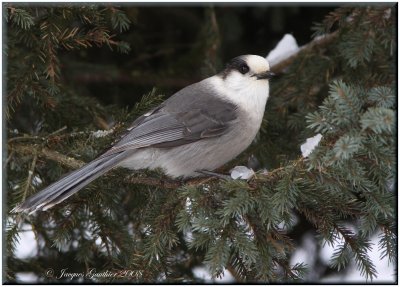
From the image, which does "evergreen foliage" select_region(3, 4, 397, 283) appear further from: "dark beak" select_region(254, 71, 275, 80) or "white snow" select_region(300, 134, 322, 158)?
"dark beak" select_region(254, 71, 275, 80)

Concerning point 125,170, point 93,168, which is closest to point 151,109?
point 125,170

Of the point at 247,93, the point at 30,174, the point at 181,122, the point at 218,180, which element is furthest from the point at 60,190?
the point at 247,93

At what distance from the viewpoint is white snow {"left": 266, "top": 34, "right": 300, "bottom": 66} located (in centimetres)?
455

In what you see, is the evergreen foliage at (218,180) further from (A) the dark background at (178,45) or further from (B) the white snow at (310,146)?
(A) the dark background at (178,45)

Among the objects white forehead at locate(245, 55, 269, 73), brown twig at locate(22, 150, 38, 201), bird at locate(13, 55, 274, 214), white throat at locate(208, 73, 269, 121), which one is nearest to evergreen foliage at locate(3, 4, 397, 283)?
brown twig at locate(22, 150, 38, 201)

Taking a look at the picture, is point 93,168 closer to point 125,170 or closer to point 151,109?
point 125,170

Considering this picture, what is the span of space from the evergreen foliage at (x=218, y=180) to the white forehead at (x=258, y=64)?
39 centimetres

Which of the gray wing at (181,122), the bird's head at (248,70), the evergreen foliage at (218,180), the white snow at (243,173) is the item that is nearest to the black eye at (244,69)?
the bird's head at (248,70)

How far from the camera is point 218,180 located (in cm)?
337

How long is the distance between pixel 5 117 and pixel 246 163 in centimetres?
171

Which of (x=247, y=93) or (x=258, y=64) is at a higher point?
(x=258, y=64)

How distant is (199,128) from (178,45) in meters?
1.49

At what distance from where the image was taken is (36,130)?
423 centimetres

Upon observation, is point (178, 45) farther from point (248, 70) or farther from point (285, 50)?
point (248, 70)
